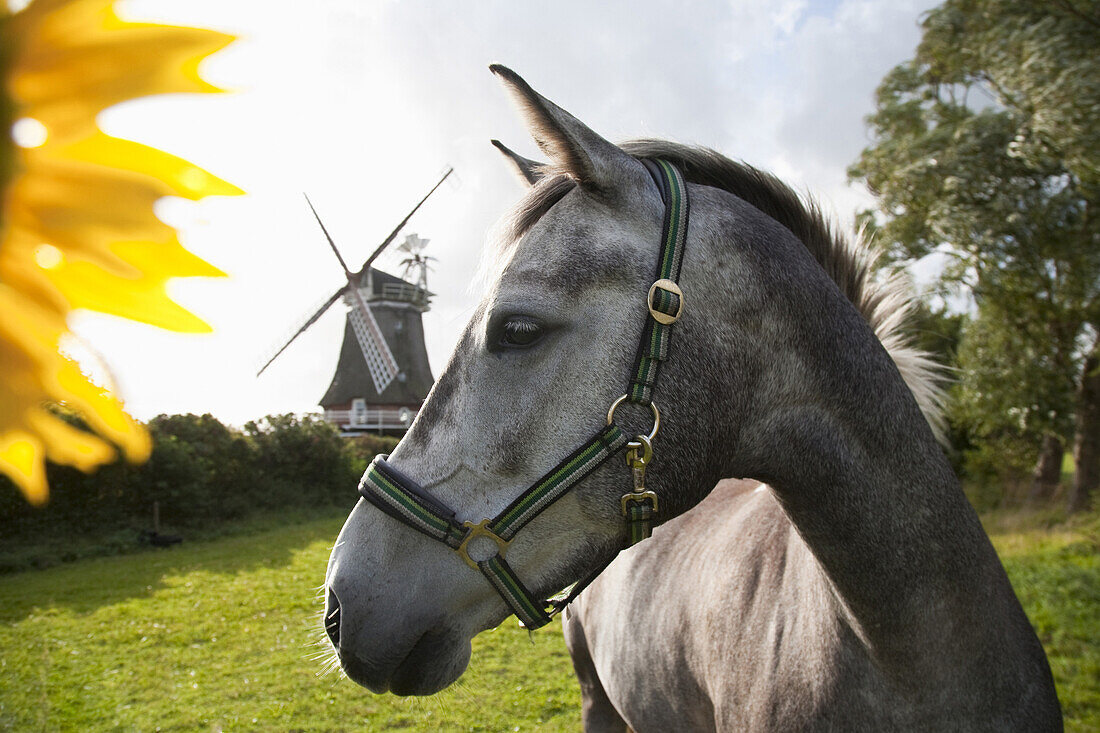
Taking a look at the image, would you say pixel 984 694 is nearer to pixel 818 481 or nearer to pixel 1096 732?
pixel 818 481

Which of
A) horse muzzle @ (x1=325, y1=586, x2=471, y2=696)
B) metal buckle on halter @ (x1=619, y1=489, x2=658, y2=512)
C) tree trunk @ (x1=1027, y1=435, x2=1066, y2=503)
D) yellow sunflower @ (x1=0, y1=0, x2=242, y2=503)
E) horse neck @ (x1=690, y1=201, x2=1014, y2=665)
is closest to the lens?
yellow sunflower @ (x1=0, y1=0, x2=242, y2=503)

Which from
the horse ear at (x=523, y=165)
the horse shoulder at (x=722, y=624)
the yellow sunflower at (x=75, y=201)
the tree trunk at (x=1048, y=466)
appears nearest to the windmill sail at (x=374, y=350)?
the tree trunk at (x=1048, y=466)

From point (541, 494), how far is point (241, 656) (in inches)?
277

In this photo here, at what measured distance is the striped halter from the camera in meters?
1.75

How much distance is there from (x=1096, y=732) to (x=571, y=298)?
582 centimetres

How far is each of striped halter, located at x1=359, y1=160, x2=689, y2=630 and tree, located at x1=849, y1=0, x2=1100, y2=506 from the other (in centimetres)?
956

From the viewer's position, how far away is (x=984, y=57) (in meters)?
11.3

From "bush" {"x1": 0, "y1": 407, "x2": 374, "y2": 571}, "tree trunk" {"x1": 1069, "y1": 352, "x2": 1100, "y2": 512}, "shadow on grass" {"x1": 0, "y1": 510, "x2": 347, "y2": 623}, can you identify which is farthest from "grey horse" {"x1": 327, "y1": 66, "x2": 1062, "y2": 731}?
"tree trunk" {"x1": 1069, "y1": 352, "x2": 1100, "y2": 512}

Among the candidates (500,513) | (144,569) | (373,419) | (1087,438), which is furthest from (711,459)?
(373,419)

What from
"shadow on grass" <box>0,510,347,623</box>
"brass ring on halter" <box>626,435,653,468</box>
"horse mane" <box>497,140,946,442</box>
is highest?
"horse mane" <box>497,140,946,442</box>

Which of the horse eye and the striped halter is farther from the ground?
the horse eye

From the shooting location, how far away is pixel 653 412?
5.92ft

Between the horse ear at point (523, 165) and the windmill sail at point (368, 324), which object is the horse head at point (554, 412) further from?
the windmill sail at point (368, 324)

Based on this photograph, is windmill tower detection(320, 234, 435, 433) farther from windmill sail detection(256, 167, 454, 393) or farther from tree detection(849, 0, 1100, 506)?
tree detection(849, 0, 1100, 506)
